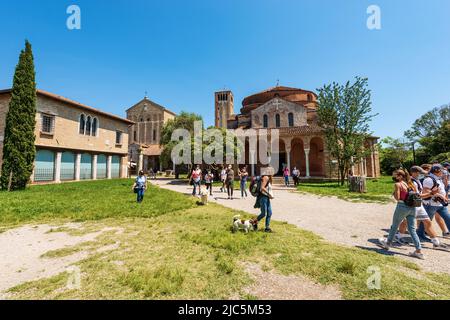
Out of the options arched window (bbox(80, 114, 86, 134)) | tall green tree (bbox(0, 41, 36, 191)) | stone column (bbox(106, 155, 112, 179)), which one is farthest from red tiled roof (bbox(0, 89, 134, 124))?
stone column (bbox(106, 155, 112, 179))

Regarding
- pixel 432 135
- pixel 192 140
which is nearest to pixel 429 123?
pixel 432 135

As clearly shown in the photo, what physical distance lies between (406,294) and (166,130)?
114 ft

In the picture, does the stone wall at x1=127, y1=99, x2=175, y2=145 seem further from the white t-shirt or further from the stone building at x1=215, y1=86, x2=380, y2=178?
the white t-shirt

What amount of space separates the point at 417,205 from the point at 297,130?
77.4ft

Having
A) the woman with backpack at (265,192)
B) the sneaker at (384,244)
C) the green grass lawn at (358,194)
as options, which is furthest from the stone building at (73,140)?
the sneaker at (384,244)

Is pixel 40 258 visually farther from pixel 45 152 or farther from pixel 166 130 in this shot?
pixel 166 130

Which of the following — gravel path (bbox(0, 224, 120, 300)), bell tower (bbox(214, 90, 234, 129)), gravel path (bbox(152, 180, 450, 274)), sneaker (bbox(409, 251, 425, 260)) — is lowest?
gravel path (bbox(152, 180, 450, 274))

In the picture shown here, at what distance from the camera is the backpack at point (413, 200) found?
4086mm

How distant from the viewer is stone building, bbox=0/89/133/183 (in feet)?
60.6

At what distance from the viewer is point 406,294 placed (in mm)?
2709

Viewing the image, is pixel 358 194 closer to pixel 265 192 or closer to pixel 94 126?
pixel 265 192

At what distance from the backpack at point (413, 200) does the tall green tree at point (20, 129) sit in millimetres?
22798

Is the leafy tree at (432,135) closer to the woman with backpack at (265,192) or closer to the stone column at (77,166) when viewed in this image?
the woman with backpack at (265,192)
